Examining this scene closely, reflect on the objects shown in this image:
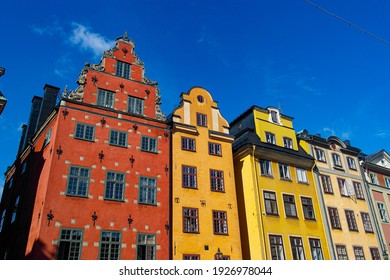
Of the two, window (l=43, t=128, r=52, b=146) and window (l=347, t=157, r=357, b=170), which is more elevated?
window (l=347, t=157, r=357, b=170)

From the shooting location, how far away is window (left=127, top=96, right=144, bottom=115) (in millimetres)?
26009

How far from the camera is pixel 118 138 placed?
79.5 feet

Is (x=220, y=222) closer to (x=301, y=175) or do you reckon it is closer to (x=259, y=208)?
(x=259, y=208)

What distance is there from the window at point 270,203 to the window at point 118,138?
1222 centimetres

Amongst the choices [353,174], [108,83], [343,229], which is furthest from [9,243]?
[353,174]

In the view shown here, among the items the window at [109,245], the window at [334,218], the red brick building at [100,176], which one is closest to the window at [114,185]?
the red brick building at [100,176]

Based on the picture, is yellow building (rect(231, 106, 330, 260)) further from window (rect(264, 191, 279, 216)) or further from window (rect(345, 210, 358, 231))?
window (rect(345, 210, 358, 231))

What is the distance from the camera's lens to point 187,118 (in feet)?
93.2

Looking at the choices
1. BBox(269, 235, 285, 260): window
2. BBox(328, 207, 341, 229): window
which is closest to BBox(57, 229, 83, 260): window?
BBox(269, 235, 285, 260): window


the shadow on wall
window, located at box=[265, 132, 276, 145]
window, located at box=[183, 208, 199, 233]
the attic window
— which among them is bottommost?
the shadow on wall

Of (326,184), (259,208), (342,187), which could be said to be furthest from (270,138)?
(342,187)

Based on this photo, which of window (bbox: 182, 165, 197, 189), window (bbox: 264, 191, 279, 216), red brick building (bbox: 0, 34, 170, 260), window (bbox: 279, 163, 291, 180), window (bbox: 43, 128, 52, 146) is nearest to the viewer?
red brick building (bbox: 0, 34, 170, 260)

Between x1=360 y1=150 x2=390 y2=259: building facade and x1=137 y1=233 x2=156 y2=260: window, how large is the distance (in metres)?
22.5

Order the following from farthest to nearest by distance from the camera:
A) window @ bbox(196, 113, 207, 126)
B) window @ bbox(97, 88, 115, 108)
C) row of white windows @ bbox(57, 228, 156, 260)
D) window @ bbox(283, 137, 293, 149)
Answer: window @ bbox(283, 137, 293, 149)
window @ bbox(196, 113, 207, 126)
window @ bbox(97, 88, 115, 108)
row of white windows @ bbox(57, 228, 156, 260)
